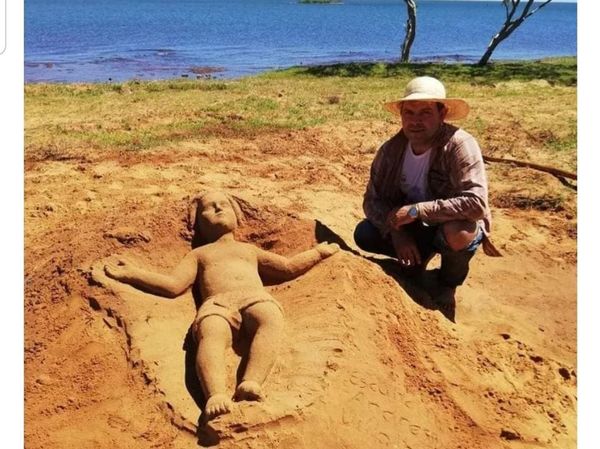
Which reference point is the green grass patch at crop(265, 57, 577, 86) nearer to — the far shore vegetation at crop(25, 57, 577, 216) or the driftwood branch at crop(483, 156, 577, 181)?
the far shore vegetation at crop(25, 57, 577, 216)

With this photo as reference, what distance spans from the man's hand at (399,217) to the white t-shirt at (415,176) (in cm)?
19

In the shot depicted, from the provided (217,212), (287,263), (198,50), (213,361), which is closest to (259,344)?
(213,361)

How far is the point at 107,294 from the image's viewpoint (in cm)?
323

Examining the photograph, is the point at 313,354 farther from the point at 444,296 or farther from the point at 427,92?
the point at 427,92

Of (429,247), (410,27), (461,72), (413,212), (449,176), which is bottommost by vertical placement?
(429,247)

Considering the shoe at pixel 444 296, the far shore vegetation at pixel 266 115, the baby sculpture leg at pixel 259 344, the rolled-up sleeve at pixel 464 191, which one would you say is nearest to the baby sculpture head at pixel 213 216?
the baby sculpture leg at pixel 259 344

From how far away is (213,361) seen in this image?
2.76 metres

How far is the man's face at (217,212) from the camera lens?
3666 millimetres

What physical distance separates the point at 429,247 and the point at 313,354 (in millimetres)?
1374

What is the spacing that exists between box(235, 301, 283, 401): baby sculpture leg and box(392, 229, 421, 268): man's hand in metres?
1.02

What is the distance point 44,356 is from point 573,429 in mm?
2656

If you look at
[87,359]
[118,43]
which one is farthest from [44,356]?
[118,43]

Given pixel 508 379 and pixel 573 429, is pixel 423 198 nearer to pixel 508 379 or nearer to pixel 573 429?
pixel 508 379

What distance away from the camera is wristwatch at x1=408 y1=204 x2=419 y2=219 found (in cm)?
360
